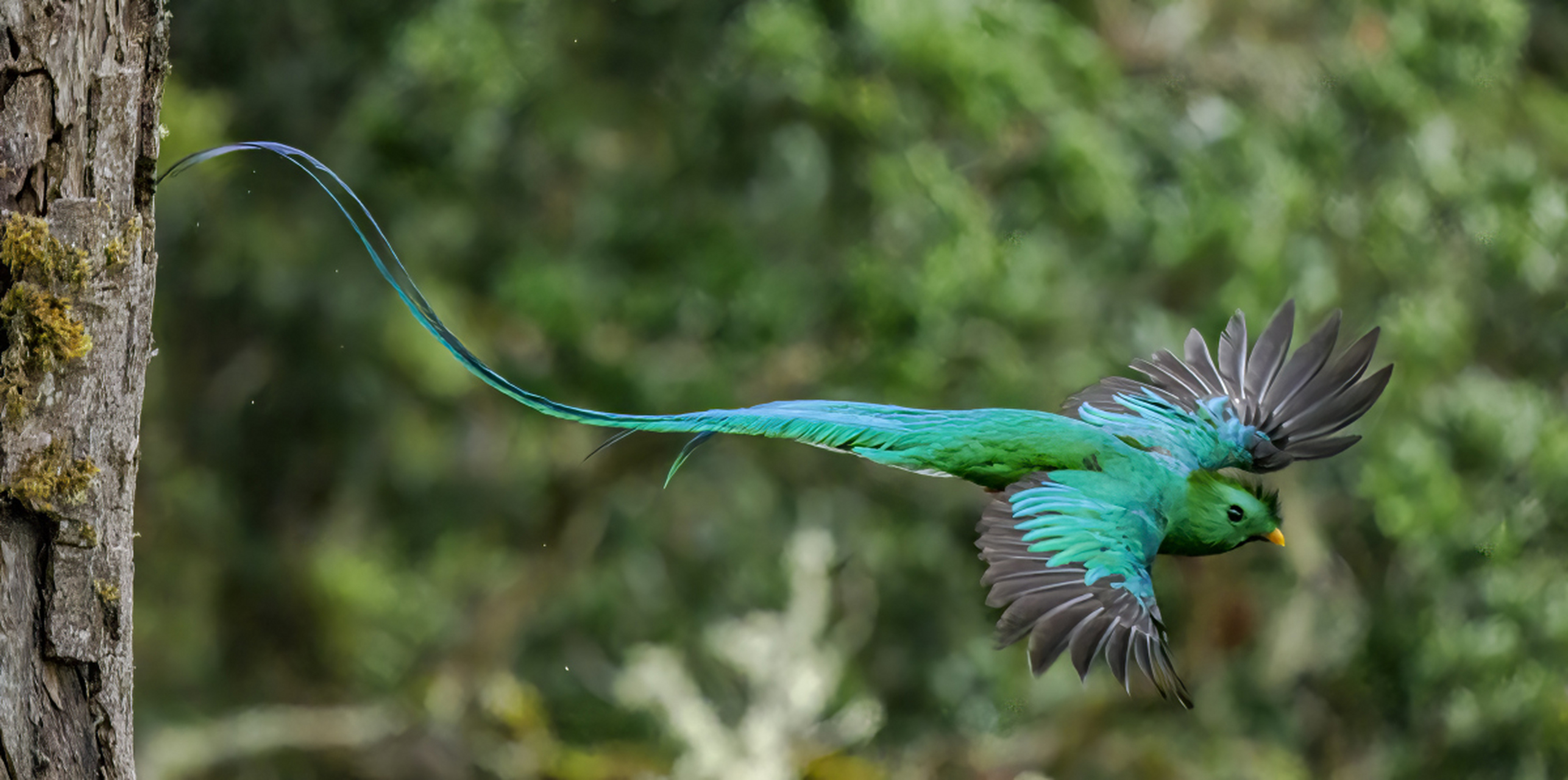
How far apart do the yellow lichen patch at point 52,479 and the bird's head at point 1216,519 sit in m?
1.52

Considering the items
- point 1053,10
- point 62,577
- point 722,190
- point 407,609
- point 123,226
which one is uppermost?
point 1053,10

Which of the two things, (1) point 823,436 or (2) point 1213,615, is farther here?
(2) point 1213,615

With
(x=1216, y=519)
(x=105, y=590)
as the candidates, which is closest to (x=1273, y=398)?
(x=1216, y=519)

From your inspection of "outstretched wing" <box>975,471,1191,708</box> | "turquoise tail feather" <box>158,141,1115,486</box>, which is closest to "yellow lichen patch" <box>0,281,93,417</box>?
"turquoise tail feather" <box>158,141,1115,486</box>

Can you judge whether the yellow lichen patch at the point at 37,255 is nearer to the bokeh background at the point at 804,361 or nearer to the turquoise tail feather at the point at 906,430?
A: the turquoise tail feather at the point at 906,430

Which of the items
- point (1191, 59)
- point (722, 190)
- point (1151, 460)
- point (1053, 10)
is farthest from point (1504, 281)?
point (1151, 460)

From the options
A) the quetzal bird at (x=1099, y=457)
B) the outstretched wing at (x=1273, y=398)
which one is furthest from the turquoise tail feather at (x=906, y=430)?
the outstretched wing at (x=1273, y=398)

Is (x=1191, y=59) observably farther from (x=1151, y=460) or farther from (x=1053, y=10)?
(x=1151, y=460)

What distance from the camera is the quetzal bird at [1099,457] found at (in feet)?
6.46

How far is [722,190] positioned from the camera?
200 inches

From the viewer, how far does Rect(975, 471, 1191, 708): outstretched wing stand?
1.96 m

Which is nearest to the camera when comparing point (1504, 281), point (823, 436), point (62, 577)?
point (62, 577)

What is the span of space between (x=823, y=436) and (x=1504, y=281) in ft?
14.3

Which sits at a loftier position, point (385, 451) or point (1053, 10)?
point (1053, 10)
